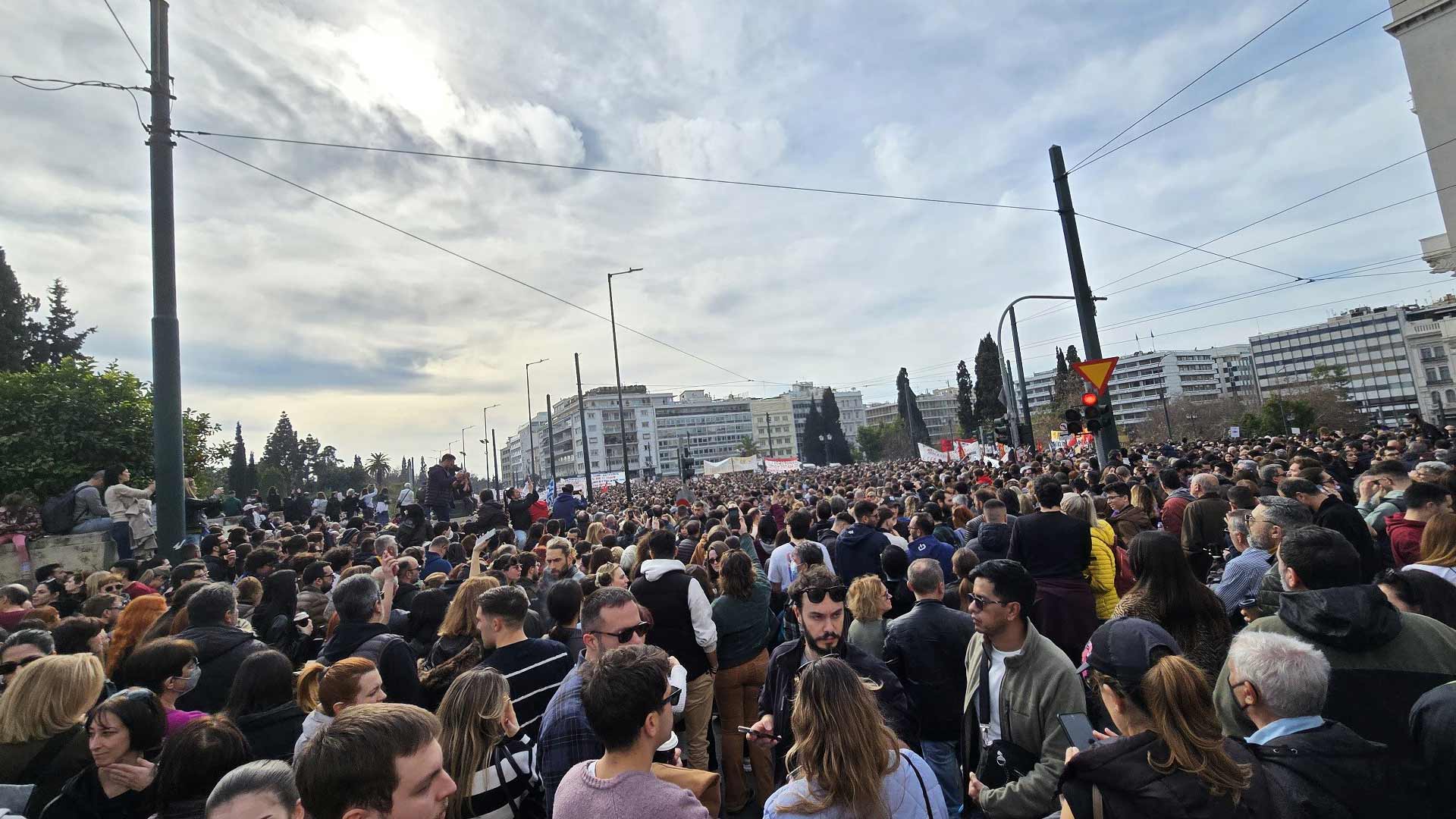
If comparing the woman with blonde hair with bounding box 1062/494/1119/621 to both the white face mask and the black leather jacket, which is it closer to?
the black leather jacket

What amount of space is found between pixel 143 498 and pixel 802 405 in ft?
527

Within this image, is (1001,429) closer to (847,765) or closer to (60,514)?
(847,765)

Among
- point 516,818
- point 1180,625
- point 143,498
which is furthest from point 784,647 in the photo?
point 143,498

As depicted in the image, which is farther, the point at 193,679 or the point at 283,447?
the point at 283,447

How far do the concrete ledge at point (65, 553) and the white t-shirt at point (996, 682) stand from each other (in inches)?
489

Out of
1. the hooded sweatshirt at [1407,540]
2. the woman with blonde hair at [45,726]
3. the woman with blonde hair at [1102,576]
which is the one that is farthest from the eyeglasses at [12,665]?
the hooded sweatshirt at [1407,540]

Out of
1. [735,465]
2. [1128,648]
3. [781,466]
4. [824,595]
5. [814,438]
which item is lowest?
[1128,648]

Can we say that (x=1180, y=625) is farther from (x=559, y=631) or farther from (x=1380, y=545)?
(x=1380, y=545)

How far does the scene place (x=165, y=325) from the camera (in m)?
7.94

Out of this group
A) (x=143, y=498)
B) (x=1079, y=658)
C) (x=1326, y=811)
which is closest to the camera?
(x=1326, y=811)

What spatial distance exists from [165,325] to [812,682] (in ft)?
29.3

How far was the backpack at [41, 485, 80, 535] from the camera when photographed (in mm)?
10719

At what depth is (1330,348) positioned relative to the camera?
150500mm

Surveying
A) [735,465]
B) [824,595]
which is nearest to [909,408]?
[735,465]
